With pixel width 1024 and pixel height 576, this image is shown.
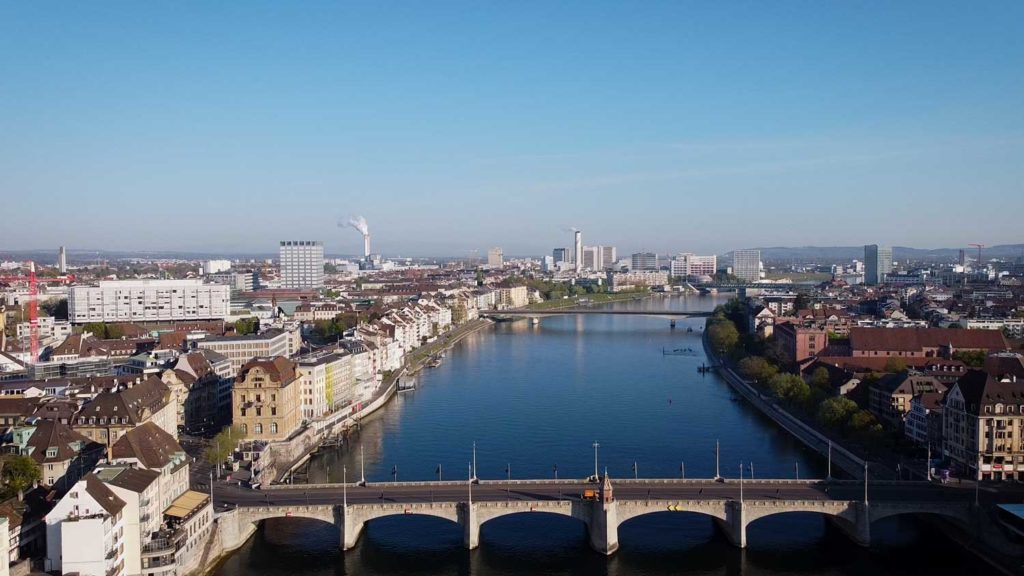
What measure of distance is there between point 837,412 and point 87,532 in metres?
17.9

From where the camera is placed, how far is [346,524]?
17.1 metres

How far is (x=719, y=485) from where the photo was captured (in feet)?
60.5

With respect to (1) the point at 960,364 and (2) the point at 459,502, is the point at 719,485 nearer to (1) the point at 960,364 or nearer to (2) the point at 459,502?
(2) the point at 459,502

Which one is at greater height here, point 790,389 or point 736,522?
point 790,389

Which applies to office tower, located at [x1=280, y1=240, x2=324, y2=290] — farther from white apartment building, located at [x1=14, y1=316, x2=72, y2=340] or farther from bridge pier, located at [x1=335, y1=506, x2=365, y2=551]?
bridge pier, located at [x1=335, y1=506, x2=365, y2=551]

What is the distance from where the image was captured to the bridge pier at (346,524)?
17.1 metres

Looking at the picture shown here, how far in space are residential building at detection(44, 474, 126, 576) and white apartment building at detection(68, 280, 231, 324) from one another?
35.6 m

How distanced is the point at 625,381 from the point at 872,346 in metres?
9.13

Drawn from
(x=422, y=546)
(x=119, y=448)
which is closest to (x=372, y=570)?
(x=422, y=546)

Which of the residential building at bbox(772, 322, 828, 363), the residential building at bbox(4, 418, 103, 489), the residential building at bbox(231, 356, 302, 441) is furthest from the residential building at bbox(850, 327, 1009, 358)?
the residential building at bbox(4, 418, 103, 489)

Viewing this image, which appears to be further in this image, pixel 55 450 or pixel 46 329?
pixel 46 329

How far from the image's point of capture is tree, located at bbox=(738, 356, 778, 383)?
33.1 metres

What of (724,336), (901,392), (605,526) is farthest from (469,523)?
(724,336)

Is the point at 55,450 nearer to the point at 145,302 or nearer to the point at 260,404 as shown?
the point at 260,404
